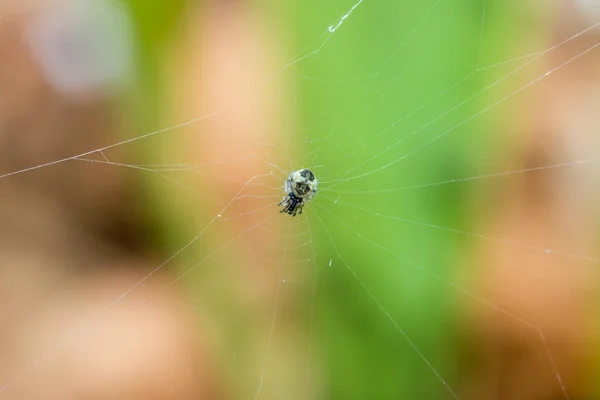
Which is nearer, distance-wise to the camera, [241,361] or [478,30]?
[478,30]

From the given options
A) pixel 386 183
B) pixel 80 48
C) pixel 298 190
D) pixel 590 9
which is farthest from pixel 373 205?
pixel 80 48

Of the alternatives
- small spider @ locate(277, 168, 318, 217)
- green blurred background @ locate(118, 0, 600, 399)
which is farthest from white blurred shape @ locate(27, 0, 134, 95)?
small spider @ locate(277, 168, 318, 217)

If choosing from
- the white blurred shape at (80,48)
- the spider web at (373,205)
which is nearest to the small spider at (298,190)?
the spider web at (373,205)

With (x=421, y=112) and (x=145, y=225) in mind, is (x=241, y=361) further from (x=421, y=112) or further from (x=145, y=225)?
(x=421, y=112)

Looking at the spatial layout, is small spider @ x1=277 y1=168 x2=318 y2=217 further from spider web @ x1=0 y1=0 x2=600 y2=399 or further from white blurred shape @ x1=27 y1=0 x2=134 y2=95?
white blurred shape @ x1=27 y1=0 x2=134 y2=95

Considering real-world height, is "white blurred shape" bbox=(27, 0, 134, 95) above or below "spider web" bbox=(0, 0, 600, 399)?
above

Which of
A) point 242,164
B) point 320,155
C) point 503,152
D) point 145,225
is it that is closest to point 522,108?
point 503,152
